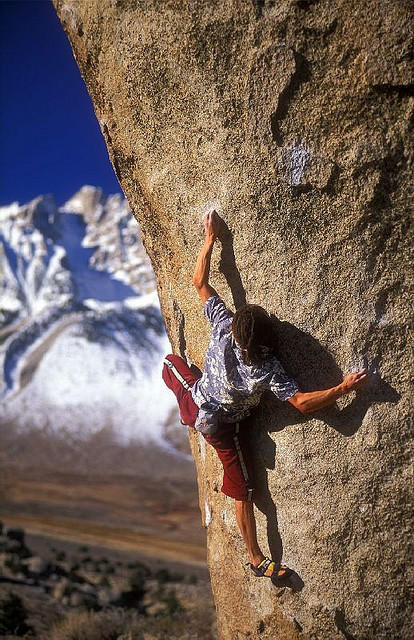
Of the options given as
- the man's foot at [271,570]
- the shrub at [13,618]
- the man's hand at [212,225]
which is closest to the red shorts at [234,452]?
the man's foot at [271,570]

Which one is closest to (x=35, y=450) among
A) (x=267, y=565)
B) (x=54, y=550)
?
(x=54, y=550)

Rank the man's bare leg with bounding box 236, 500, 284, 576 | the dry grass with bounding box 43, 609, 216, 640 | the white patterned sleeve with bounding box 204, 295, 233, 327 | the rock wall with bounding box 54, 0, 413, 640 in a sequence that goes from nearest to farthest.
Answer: the rock wall with bounding box 54, 0, 413, 640 → the white patterned sleeve with bounding box 204, 295, 233, 327 → the man's bare leg with bounding box 236, 500, 284, 576 → the dry grass with bounding box 43, 609, 216, 640

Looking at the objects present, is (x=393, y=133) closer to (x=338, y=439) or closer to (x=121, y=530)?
(x=338, y=439)

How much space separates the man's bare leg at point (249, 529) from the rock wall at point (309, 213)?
7 cm

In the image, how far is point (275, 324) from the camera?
285 cm

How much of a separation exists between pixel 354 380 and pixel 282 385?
37cm

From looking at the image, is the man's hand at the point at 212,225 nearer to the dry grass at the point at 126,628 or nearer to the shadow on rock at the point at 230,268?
the shadow on rock at the point at 230,268

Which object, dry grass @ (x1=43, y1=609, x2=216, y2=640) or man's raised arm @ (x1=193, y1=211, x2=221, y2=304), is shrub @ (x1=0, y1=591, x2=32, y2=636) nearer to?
dry grass @ (x1=43, y1=609, x2=216, y2=640)

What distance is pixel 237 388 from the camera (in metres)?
2.74

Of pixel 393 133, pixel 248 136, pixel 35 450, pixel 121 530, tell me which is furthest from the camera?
pixel 35 450

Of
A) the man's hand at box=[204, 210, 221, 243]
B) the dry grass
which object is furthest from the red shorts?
the dry grass

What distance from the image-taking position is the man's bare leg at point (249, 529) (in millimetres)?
3117

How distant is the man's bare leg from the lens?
3.12 meters

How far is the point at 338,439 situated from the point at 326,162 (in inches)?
57.6
